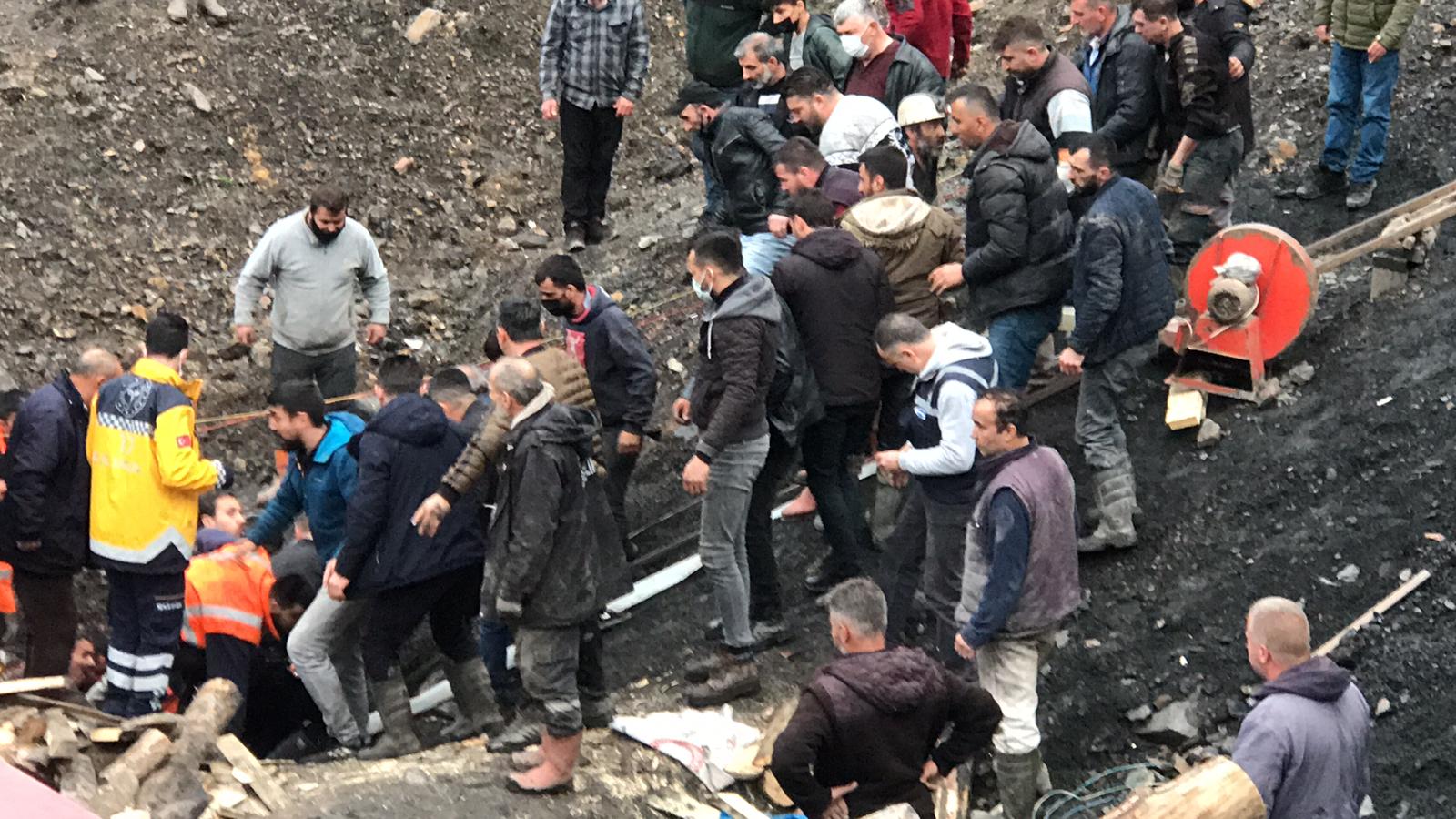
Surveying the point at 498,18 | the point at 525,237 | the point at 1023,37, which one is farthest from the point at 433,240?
the point at 1023,37

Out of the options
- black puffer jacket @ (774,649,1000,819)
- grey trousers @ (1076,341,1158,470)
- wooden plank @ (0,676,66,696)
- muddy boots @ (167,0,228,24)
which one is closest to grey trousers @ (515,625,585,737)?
black puffer jacket @ (774,649,1000,819)

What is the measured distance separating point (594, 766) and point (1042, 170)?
362cm

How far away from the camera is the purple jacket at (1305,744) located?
532 cm

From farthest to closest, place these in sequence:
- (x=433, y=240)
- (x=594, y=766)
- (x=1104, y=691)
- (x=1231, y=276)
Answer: (x=433, y=240) → (x=1231, y=276) → (x=1104, y=691) → (x=594, y=766)

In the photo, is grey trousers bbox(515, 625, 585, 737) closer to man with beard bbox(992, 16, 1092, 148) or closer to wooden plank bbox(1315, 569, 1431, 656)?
wooden plank bbox(1315, 569, 1431, 656)

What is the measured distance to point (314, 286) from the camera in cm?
949

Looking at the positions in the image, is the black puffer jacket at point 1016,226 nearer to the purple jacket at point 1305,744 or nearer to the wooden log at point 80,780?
the purple jacket at point 1305,744

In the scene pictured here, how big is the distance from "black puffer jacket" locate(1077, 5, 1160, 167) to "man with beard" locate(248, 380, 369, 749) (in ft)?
15.8

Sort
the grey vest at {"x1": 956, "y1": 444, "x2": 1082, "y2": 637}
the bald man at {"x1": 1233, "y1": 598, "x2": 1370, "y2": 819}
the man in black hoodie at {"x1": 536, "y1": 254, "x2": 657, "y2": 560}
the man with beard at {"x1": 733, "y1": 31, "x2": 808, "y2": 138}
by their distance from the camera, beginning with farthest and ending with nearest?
the man with beard at {"x1": 733, "y1": 31, "x2": 808, "y2": 138}
the man in black hoodie at {"x1": 536, "y1": 254, "x2": 657, "y2": 560}
the grey vest at {"x1": 956, "y1": 444, "x2": 1082, "y2": 637}
the bald man at {"x1": 1233, "y1": 598, "x2": 1370, "y2": 819}

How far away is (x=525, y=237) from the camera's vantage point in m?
13.2

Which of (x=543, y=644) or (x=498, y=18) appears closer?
(x=543, y=644)

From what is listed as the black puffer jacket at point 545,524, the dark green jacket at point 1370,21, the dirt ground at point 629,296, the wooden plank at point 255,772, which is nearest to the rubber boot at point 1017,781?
the dirt ground at point 629,296

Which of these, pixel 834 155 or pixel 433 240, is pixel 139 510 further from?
pixel 433 240

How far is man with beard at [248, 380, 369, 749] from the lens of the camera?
748 centimetres
